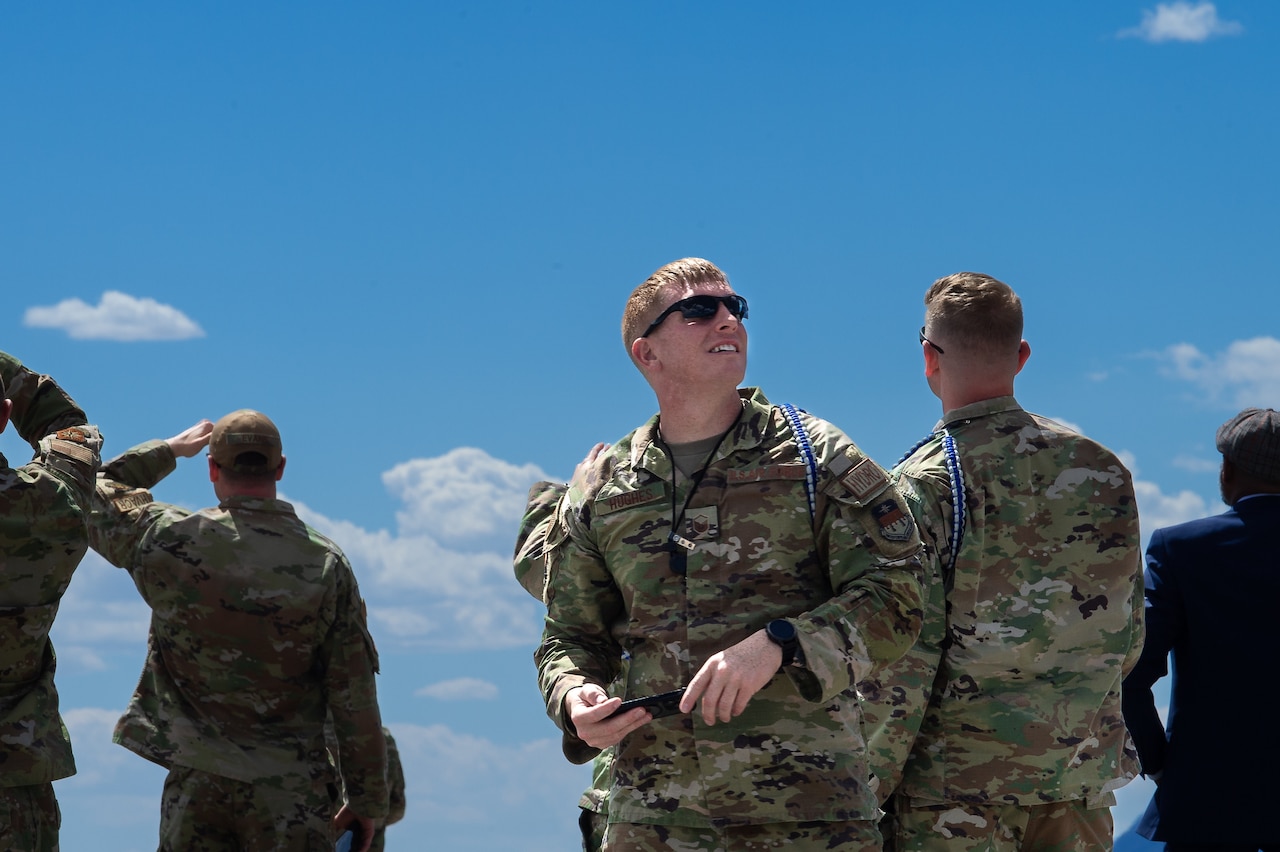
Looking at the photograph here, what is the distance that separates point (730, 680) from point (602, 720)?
0.38 meters

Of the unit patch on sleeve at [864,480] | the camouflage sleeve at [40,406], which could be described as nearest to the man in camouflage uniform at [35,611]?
the camouflage sleeve at [40,406]

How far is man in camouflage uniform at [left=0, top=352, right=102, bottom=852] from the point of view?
6.07 meters

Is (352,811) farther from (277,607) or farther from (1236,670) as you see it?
(1236,670)

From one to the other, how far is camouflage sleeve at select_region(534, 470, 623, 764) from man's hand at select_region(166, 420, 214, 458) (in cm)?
368

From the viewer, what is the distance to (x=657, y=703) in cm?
387

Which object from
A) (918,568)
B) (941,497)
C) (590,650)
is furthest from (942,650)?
(590,650)

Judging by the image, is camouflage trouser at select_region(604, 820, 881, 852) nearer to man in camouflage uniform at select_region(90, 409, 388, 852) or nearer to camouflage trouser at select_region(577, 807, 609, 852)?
camouflage trouser at select_region(577, 807, 609, 852)

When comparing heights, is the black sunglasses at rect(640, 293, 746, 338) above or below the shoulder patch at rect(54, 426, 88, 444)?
below

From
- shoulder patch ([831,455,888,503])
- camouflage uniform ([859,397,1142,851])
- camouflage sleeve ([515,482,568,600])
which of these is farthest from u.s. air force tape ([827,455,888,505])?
camouflage sleeve ([515,482,568,600])

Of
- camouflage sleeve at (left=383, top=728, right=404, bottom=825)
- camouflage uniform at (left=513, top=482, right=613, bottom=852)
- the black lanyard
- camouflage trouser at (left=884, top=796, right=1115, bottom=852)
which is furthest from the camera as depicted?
camouflage sleeve at (left=383, top=728, right=404, bottom=825)

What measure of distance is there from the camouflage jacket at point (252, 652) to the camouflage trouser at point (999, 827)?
3.13 metres

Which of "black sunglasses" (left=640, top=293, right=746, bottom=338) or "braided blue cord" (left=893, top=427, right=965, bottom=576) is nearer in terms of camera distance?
"black sunglasses" (left=640, top=293, right=746, bottom=338)

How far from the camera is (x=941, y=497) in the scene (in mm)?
4988

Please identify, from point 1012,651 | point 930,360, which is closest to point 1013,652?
point 1012,651
